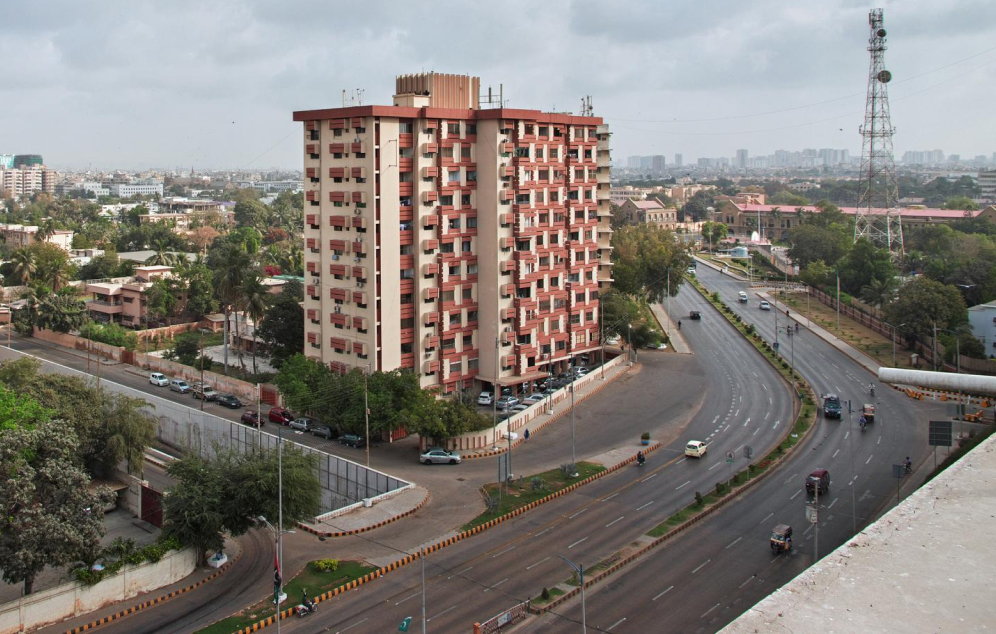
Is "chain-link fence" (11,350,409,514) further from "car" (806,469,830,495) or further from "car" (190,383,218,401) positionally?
"car" (806,469,830,495)

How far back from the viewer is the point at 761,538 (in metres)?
44.2

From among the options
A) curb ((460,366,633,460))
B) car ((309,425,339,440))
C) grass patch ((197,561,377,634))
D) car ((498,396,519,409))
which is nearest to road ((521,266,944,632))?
grass patch ((197,561,377,634))

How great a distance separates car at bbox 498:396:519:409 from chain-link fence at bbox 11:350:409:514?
635 inches

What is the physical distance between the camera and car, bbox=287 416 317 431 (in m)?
62.1

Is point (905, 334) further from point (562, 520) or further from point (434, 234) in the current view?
point (562, 520)

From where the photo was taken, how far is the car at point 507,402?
67619 millimetres

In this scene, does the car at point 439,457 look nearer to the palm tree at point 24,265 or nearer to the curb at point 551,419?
the curb at point 551,419

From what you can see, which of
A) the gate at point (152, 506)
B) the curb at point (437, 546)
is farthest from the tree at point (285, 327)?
the curb at point (437, 546)

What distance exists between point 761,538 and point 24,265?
96.3 metres

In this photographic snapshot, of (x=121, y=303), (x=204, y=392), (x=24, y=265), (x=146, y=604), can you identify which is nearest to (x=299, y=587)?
(x=146, y=604)

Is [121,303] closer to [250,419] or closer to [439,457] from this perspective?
[250,419]

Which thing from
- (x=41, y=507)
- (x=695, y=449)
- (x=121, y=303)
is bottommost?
(x=695, y=449)

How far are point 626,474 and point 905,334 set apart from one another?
45773 mm

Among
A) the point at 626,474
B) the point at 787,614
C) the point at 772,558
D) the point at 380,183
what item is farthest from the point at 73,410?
the point at 787,614
